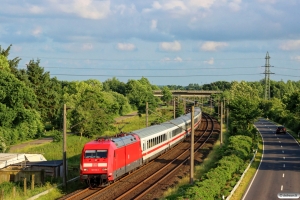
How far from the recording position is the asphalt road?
96.5 ft

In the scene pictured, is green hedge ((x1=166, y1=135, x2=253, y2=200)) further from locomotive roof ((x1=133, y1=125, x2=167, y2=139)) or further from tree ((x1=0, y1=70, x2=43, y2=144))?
tree ((x1=0, y1=70, x2=43, y2=144))

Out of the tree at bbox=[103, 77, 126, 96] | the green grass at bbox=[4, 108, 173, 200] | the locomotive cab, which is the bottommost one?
the green grass at bbox=[4, 108, 173, 200]

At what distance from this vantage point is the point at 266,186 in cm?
3162

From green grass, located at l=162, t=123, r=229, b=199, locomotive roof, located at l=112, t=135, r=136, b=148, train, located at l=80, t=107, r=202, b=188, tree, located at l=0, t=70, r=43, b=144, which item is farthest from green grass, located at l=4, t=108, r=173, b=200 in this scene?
green grass, located at l=162, t=123, r=229, b=199

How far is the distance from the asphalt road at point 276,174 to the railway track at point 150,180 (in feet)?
19.4

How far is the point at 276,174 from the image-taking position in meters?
37.1

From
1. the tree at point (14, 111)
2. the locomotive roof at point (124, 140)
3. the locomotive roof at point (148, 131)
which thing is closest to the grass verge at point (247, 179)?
the locomotive roof at point (124, 140)

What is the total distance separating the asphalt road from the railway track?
19.4 feet

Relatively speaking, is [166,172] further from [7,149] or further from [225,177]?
[7,149]

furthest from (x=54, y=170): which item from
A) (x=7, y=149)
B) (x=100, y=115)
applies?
(x=100, y=115)

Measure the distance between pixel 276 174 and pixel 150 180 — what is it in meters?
11.3

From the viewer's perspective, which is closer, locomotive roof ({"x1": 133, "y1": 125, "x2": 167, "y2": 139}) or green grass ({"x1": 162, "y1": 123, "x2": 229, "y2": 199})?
green grass ({"x1": 162, "y1": 123, "x2": 229, "y2": 199})

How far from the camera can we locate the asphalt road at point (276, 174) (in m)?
29.4

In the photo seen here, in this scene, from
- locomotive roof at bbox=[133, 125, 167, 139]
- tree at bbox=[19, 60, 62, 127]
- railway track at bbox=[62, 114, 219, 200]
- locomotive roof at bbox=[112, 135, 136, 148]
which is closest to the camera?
railway track at bbox=[62, 114, 219, 200]
